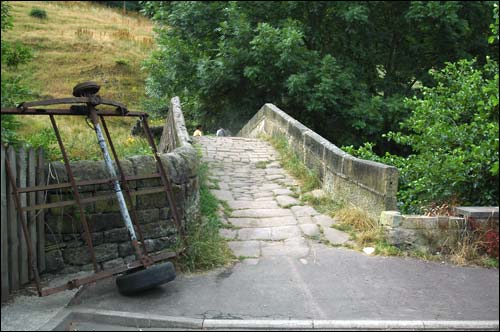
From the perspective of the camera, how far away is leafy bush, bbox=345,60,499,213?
630 centimetres

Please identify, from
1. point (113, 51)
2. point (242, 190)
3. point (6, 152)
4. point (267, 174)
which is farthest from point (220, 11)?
point (113, 51)

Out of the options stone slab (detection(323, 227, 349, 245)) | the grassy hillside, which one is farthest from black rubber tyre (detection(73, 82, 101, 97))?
the grassy hillside

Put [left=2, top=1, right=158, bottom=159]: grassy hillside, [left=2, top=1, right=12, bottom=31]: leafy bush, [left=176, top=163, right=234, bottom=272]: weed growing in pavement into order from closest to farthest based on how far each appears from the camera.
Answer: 1. [left=2, top=1, right=12, bottom=31]: leafy bush
2. [left=176, top=163, right=234, bottom=272]: weed growing in pavement
3. [left=2, top=1, right=158, bottom=159]: grassy hillside

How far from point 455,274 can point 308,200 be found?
3.23 metres

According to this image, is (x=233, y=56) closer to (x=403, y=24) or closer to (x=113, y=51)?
(x=403, y=24)

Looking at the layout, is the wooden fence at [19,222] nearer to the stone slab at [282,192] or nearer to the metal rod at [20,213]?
the metal rod at [20,213]

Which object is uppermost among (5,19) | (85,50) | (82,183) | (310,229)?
(85,50)

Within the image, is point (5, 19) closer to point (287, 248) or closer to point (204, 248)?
point (204, 248)

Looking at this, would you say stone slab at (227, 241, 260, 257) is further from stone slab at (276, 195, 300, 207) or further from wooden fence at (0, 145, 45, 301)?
wooden fence at (0, 145, 45, 301)

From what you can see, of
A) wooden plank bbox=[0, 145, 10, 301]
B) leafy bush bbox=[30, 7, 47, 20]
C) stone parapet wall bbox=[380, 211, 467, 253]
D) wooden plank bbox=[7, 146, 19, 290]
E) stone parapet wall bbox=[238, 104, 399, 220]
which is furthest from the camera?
leafy bush bbox=[30, 7, 47, 20]

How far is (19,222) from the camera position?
4.64 metres

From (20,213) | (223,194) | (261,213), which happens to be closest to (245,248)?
(261,213)

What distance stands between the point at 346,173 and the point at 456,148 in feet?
5.33

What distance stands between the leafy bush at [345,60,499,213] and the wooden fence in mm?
4749
